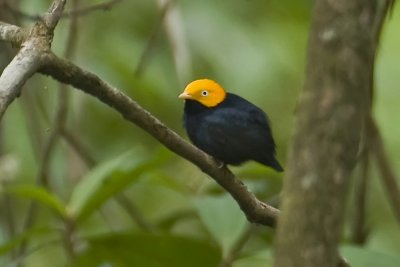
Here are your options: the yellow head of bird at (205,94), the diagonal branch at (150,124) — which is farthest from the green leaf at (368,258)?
the diagonal branch at (150,124)

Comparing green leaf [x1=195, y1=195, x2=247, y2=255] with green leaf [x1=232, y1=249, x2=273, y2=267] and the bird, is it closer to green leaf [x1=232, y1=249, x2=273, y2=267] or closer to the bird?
green leaf [x1=232, y1=249, x2=273, y2=267]

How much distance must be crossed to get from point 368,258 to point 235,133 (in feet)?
2.12

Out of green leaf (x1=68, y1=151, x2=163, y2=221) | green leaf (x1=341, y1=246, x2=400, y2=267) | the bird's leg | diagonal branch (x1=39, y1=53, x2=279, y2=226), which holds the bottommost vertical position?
green leaf (x1=341, y1=246, x2=400, y2=267)

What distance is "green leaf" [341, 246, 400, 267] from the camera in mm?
3701

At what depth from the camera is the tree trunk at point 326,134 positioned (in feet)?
6.01

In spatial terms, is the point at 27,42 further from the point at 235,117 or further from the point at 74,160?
the point at 74,160

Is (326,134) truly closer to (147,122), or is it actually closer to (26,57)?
(26,57)

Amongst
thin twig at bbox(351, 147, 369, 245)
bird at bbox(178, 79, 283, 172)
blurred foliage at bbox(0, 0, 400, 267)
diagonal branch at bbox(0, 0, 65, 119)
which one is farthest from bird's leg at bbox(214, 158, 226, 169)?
blurred foliage at bbox(0, 0, 400, 267)

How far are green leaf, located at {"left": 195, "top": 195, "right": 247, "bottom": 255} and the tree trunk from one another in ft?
7.57

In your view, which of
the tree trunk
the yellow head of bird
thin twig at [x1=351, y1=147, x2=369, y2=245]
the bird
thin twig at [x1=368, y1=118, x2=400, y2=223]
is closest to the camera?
the tree trunk

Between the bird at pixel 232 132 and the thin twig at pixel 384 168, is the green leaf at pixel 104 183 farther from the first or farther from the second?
the thin twig at pixel 384 168

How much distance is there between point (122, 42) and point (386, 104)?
5.37 feet

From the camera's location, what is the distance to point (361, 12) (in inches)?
73.9

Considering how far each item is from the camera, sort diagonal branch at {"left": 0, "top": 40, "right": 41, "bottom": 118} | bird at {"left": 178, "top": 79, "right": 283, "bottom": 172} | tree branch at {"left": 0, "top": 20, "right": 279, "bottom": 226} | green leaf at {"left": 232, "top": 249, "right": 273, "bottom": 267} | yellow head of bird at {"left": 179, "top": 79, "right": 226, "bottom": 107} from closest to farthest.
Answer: diagonal branch at {"left": 0, "top": 40, "right": 41, "bottom": 118}
tree branch at {"left": 0, "top": 20, "right": 279, "bottom": 226}
bird at {"left": 178, "top": 79, "right": 283, "bottom": 172}
yellow head of bird at {"left": 179, "top": 79, "right": 226, "bottom": 107}
green leaf at {"left": 232, "top": 249, "right": 273, "bottom": 267}
